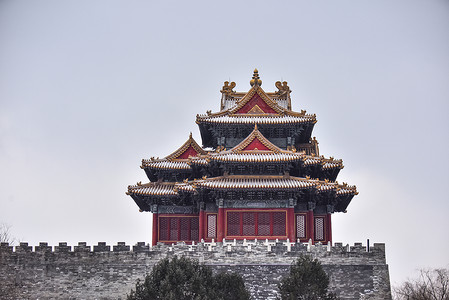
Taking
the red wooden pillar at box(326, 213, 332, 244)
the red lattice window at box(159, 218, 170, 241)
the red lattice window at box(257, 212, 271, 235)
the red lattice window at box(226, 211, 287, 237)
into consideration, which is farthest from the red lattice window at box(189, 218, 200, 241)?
the red wooden pillar at box(326, 213, 332, 244)

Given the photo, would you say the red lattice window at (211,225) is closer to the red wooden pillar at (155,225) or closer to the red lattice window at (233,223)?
the red lattice window at (233,223)

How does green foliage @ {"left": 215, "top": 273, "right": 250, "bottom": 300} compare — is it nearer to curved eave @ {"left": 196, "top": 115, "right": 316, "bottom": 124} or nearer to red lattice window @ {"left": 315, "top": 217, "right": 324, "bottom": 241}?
red lattice window @ {"left": 315, "top": 217, "right": 324, "bottom": 241}

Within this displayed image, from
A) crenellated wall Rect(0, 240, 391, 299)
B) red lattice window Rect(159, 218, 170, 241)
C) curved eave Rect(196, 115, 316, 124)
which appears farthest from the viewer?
red lattice window Rect(159, 218, 170, 241)

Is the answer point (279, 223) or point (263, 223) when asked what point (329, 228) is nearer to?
point (279, 223)

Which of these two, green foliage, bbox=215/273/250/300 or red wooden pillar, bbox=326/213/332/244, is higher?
red wooden pillar, bbox=326/213/332/244

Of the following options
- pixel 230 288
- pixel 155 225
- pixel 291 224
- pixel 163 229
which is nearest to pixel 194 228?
pixel 163 229

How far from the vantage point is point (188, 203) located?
4588 centimetres

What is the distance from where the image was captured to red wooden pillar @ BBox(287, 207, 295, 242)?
4047 centimetres

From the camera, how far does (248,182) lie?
4119 cm

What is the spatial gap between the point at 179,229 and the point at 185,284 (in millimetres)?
14397

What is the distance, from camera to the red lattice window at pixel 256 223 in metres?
41.0

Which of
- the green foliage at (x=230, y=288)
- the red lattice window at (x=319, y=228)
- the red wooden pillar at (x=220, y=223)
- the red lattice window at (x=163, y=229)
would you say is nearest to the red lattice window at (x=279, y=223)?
the red wooden pillar at (x=220, y=223)

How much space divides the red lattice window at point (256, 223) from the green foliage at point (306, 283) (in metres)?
9.31

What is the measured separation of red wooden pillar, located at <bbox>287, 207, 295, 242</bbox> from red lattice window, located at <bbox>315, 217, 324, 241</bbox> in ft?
14.0
